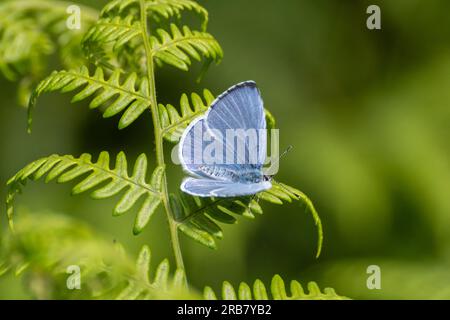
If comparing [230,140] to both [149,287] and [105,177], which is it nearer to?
[105,177]

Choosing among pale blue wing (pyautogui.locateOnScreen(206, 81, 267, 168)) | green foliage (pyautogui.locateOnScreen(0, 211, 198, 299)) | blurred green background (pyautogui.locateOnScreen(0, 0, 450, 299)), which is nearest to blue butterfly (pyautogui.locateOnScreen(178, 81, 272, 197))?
pale blue wing (pyautogui.locateOnScreen(206, 81, 267, 168))

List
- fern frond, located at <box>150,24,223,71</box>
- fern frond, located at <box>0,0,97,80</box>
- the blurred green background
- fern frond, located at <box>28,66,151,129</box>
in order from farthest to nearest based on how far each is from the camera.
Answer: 1. the blurred green background
2. fern frond, located at <box>0,0,97,80</box>
3. fern frond, located at <box>150,24,223,71</box>
4. fern frond, located at <box>28,66,151,129</box>

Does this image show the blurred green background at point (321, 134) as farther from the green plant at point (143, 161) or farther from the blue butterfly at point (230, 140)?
the green plant at point (143, 161)

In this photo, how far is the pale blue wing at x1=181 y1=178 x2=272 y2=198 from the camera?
258cm

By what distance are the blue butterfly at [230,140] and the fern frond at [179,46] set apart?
0.24 m

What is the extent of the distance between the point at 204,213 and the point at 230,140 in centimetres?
38

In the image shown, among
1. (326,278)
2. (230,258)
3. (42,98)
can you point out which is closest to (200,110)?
(326,278)

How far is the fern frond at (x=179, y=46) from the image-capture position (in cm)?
297

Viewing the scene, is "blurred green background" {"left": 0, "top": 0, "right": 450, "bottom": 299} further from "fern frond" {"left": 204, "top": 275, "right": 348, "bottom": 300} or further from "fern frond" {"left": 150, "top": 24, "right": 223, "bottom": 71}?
"fern frond" {"left": 204, "top": 275, "right": 348, "bottom": 300}

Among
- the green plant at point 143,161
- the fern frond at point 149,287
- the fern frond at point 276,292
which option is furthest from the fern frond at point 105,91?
the fern frond at point 276,292

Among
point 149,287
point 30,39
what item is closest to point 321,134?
point 30,39

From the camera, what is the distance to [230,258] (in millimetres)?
5176

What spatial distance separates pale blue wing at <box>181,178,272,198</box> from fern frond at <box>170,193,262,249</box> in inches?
2.6

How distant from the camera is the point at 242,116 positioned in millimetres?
2900
